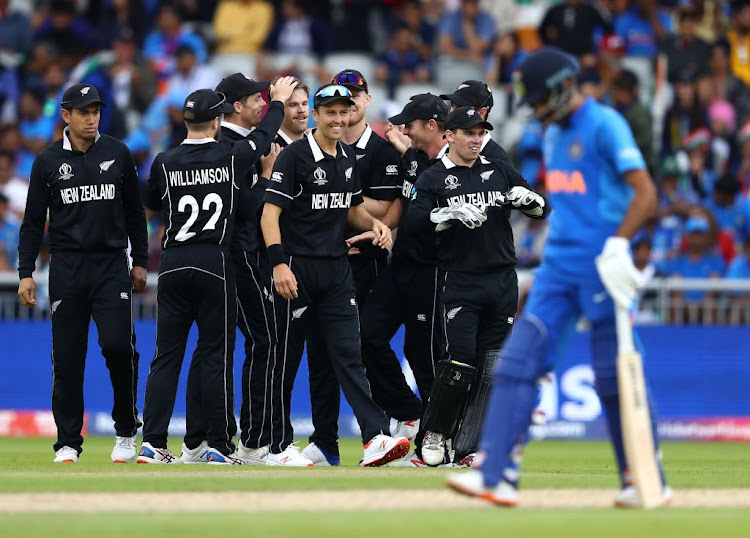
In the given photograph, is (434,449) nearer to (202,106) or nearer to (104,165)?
(202,106)

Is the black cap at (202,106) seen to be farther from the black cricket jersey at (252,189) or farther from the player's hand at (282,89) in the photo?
the player's hand at (282,89)

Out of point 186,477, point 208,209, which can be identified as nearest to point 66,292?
point 208,209

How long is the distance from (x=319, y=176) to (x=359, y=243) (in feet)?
3.10

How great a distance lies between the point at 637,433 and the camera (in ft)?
22.2

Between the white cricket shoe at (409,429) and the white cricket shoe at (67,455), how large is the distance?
2.48 meters

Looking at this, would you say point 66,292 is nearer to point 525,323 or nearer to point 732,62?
point 525,323

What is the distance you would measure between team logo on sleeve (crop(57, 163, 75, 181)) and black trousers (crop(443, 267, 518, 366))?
279 cm

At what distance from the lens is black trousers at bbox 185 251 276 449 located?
34.4 ft

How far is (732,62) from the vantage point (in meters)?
20.1

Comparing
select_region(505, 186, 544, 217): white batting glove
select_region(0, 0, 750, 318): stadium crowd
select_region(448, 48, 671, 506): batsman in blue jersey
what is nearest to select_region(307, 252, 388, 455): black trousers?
select_region(505, 186, 544, 217): white batting glove

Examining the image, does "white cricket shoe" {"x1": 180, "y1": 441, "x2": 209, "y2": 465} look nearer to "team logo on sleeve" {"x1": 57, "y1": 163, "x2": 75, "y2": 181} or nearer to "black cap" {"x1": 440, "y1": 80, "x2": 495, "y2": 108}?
"team logo on sleeve" {"x1": 57, "y1": 163, "x2": 75, "y2": 181}

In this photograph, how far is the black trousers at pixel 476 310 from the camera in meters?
10.2

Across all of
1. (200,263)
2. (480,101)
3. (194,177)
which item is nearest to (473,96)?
(480,101)

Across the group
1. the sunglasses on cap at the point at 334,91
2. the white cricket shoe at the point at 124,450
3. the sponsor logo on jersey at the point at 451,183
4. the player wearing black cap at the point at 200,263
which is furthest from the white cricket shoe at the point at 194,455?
the sunglasses on cap at the point at 334,91
